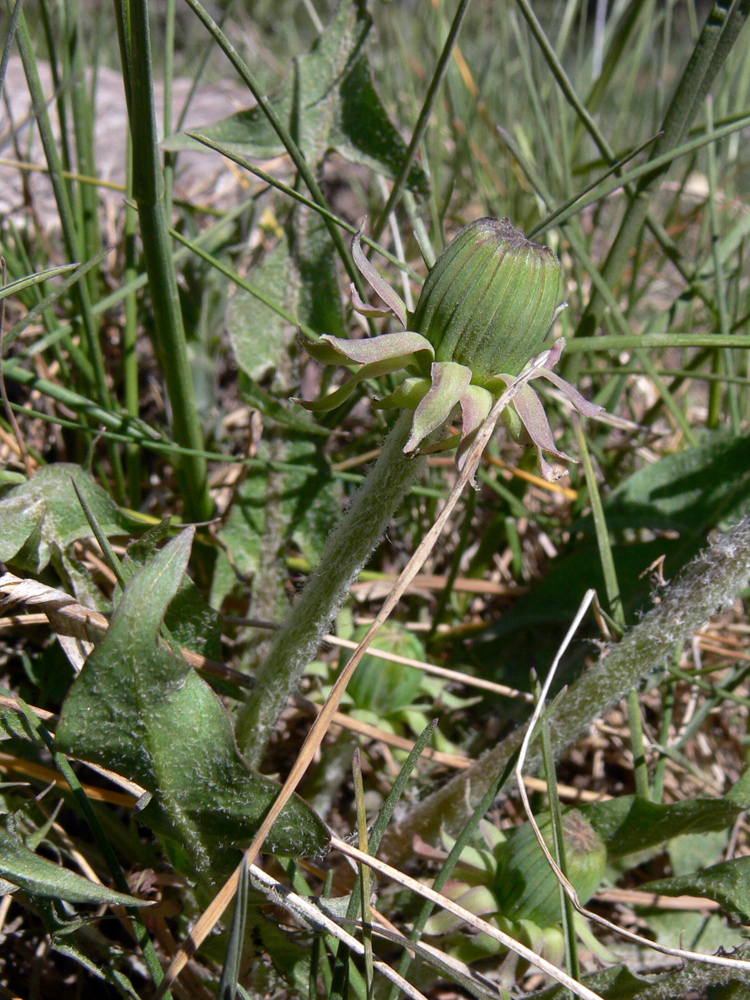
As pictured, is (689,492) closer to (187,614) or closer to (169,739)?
(187,614)

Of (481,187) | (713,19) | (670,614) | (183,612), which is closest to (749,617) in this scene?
(670,614)

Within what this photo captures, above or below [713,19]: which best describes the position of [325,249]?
below

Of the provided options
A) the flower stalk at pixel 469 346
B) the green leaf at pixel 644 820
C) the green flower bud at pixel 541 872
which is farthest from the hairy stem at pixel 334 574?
the green leaf at pixel 644 820

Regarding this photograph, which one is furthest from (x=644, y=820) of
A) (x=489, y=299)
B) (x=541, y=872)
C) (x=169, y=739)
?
(x=489, y=299)

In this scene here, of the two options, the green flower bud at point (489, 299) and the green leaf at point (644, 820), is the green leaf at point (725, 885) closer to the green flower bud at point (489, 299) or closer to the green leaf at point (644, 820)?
the green leaf at point (644, 820)

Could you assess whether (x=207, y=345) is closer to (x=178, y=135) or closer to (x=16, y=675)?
(x=178, y=135)

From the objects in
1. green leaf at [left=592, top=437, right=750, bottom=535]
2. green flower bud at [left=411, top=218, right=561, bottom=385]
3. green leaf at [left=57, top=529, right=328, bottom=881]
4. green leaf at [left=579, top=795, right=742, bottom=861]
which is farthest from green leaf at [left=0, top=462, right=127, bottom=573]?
green leaf at [left=592, top=437, right=750, bottom=535]
